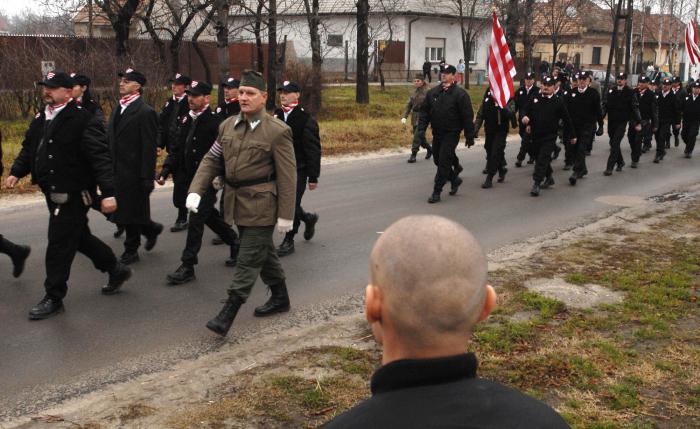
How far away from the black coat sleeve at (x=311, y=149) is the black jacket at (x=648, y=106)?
10584 millimetres

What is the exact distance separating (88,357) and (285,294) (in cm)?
168

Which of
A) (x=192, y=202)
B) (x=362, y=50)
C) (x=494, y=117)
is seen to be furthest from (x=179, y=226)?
(x=362, y=50)

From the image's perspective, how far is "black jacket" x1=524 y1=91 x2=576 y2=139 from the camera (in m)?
12.2

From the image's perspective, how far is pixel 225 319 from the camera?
5.58 meters

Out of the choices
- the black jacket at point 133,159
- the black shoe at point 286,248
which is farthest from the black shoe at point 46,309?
the black shoe at point 286,248

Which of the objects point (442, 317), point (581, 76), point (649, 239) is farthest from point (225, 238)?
point (581, 76)

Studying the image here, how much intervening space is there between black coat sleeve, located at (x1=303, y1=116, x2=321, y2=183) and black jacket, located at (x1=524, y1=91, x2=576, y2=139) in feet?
18.8

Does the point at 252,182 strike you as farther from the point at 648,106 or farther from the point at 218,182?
the point at 648,106

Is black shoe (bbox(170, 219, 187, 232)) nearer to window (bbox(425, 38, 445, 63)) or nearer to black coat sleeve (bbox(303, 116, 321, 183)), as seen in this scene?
black coat sleeve (bbox(303, 116, 321, 183))

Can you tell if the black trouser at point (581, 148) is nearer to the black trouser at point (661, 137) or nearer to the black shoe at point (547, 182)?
the black shoe at point (547, 182)

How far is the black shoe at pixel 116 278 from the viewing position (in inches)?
260

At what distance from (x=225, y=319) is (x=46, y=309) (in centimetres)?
158

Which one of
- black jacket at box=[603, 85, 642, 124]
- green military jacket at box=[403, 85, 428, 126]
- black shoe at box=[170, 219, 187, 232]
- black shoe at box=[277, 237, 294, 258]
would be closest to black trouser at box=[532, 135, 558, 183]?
black jacket at box=[603, 85, 642, 124]

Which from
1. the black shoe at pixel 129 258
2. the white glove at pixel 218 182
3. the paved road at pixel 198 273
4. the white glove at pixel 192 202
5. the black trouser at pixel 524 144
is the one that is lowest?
the paved road at pixel 198 273
